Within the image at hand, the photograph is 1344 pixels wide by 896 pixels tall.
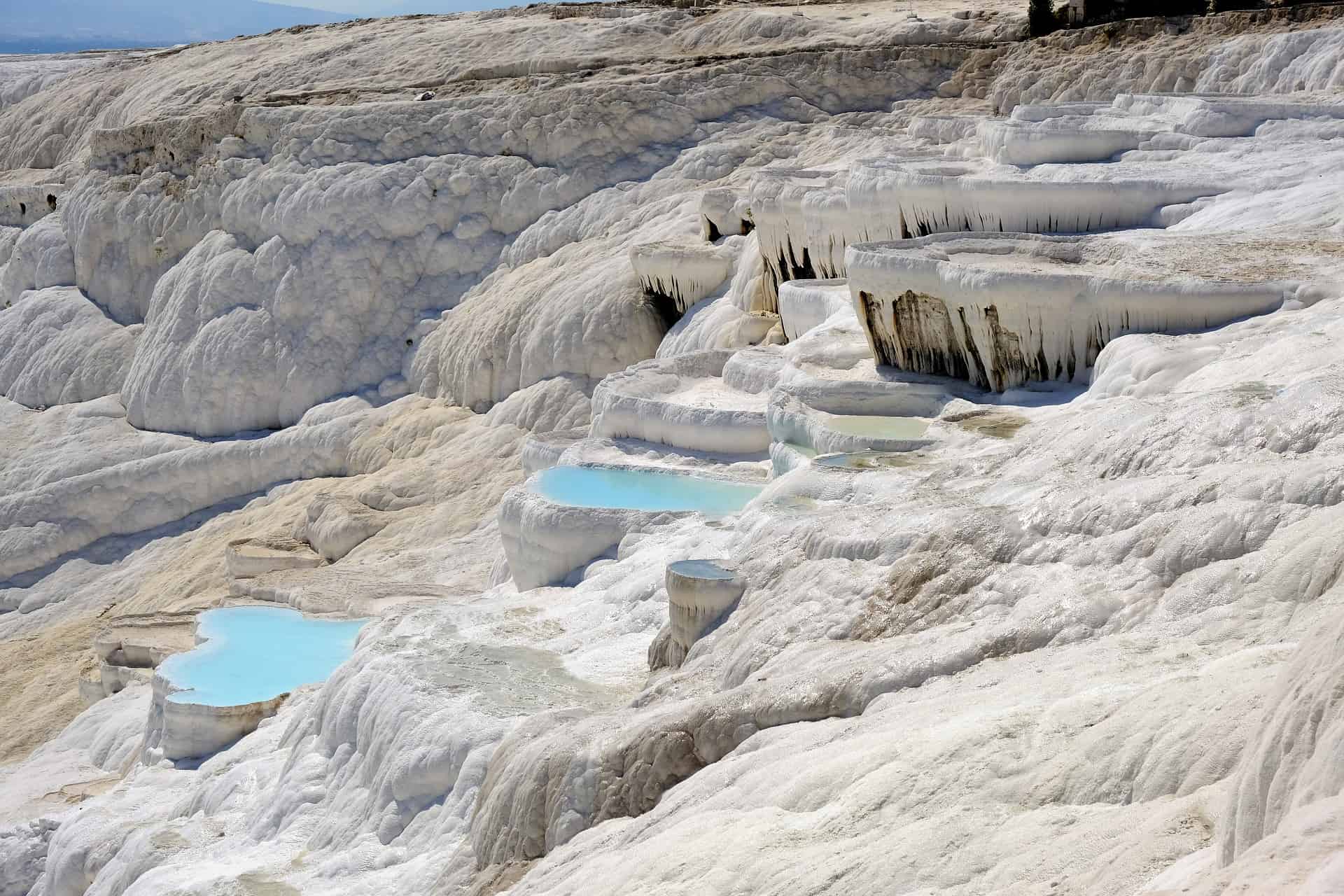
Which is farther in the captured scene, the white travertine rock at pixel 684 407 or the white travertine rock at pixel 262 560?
the white travertine rock at pixel 262 560

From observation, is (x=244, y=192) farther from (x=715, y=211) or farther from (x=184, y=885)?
(x=184, y=885)

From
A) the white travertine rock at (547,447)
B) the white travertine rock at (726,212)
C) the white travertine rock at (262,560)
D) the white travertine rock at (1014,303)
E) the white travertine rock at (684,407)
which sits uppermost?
the white travertine rock at (1014,303)

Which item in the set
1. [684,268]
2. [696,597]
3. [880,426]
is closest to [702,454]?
[880,426]

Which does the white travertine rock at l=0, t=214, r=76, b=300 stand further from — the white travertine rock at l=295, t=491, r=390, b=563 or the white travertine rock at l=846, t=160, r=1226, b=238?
the white travertine rock at l=846, t=160, r=1226, b=238

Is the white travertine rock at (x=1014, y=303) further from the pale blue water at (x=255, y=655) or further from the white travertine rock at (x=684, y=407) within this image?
the pale blue water at (x=255, y=655)

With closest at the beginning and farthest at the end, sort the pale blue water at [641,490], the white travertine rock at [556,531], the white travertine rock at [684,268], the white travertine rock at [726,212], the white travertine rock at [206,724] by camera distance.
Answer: the white travertine rock at [206,724] < the white travertine rock at [556,531] < the pale blue water at [641,490] < the white travertine rock at [684,268] < the white travertine rock at [726,212]

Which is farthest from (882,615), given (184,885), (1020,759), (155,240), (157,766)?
(155,240)

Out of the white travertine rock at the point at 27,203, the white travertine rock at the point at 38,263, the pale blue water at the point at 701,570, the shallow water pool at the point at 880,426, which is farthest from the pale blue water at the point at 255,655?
the white travertine rock at the point at 27,203
